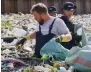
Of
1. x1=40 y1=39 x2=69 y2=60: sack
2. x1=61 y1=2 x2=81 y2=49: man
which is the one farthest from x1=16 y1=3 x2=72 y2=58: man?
x1=61 y1=2 x2=81 y2=49: man

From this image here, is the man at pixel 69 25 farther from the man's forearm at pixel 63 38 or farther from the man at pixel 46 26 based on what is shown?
the man's forearm at pixel 63 38

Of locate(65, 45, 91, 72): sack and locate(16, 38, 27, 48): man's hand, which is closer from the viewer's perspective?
locate(65, 45, 91, 72): sack

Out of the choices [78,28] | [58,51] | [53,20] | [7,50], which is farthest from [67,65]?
[7,50]

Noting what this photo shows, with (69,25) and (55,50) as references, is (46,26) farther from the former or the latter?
(69,25)

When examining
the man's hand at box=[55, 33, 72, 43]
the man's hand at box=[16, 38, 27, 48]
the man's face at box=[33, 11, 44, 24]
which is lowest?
the man's hand at box=[16, 38, 27, 48]

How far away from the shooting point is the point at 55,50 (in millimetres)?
6238

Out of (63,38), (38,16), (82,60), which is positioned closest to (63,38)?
(63,38)

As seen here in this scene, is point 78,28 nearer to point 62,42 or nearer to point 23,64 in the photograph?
point 62,42

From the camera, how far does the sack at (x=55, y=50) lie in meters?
6.18

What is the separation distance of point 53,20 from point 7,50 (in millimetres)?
1423

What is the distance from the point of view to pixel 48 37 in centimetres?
646

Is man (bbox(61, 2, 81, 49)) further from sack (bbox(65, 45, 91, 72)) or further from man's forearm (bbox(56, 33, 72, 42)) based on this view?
sack (bbox(65, 45, 91, 72))

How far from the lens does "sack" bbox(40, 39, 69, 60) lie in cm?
618

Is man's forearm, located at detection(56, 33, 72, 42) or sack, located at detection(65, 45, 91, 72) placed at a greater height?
man's forearm, located at detection(56, 33, 72, 42)
